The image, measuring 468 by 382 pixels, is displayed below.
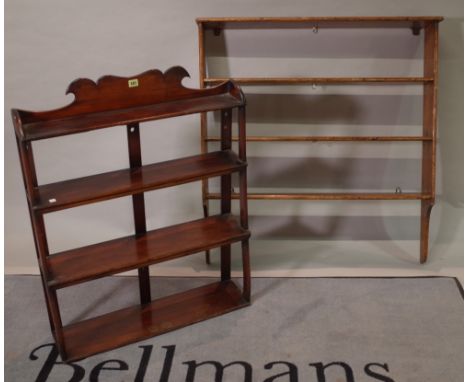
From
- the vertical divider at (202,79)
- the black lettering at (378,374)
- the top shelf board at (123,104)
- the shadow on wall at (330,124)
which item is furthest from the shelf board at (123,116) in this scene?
the black lettering at (378,374)

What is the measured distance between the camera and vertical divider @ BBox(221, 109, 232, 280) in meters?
2.45

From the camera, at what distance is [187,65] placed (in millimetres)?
2879

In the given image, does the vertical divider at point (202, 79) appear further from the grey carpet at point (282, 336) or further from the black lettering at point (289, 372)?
the black lettering at point (289, 372)

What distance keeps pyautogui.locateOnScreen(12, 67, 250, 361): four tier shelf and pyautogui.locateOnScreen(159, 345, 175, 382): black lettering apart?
0.34ft

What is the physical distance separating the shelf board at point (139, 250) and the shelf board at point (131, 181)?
0.86ft

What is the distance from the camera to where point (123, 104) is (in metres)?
2.22

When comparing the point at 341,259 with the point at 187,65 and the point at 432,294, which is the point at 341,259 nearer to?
the point at 432,294

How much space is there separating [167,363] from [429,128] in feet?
4.89

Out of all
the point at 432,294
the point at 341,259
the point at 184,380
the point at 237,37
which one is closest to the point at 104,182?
the point at 184,380

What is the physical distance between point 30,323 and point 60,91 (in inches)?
41.3

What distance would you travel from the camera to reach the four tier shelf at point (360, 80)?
8.54ft

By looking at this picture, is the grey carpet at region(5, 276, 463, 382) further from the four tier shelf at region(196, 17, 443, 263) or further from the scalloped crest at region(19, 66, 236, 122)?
the scalloped crest at region(19, 66, 236, 122)

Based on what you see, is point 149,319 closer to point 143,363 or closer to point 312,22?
point 143,363

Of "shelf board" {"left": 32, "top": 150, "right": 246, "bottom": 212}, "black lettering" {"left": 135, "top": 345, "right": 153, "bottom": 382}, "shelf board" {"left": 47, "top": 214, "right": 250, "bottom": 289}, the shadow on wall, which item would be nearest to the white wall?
the shadow on wall
